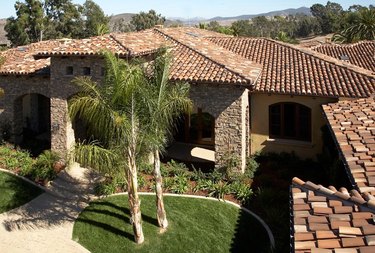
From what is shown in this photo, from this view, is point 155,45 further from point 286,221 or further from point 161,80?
point 286,221

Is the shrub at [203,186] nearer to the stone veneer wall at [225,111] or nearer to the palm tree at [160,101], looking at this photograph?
the stone veneer wall at [225,111]

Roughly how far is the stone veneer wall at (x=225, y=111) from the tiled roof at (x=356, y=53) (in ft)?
47.7

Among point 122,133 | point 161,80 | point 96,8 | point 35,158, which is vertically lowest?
point 35,158

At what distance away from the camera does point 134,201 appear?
13727mm

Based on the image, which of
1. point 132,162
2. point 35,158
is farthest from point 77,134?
point 132,162

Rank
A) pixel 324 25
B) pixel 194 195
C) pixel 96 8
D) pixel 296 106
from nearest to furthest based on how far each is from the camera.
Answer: pixel 194 195
pixel 296 106
pixel 96 8
pixel 324 25

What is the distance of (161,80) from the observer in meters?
13.4

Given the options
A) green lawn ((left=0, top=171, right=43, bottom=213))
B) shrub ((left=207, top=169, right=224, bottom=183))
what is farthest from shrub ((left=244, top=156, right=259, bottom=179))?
green lawn ((left=0, top=171, right=43, bottom=213))

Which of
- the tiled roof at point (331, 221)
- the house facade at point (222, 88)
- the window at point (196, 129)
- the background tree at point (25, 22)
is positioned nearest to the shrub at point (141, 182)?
the house facade at point (222, 88)

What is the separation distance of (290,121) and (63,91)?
40.0 feet

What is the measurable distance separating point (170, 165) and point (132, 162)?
7015 mm

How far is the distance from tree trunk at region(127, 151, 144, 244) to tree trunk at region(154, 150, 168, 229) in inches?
32.4

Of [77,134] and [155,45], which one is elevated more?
[155,45]

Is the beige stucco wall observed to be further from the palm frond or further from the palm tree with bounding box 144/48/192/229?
the palm frond
